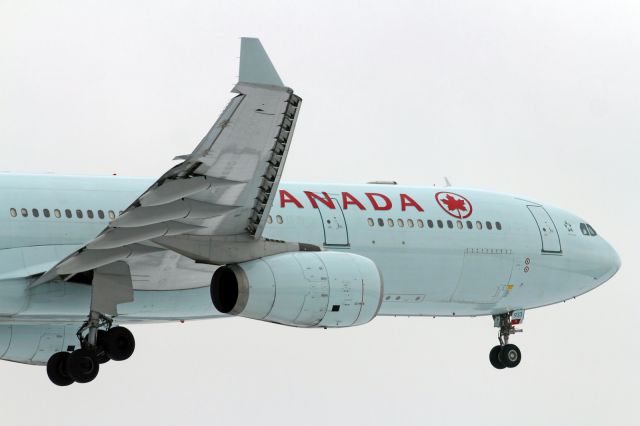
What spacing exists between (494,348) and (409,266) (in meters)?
3.86

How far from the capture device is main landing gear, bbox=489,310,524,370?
2727cm

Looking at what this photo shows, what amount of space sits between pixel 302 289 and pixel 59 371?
7.11 m

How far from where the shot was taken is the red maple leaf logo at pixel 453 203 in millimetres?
25948

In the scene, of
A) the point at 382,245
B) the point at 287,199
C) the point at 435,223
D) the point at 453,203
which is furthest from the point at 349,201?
the point at 453,203

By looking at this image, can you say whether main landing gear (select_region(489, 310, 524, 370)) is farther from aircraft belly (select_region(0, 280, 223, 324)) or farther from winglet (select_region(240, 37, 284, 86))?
winglet (select_region(240, 37, 284, 86))

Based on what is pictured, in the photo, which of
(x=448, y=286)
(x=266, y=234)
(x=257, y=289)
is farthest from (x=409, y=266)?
(x=257, y=289)

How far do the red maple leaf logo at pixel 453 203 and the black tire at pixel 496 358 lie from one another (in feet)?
10.9

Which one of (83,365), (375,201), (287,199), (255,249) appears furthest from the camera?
(375,201)

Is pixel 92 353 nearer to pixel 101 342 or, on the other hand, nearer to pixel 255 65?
pixel 101 342

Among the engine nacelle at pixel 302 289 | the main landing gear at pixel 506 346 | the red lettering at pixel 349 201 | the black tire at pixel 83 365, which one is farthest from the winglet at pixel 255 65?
the main landing gear at pixel 506 346

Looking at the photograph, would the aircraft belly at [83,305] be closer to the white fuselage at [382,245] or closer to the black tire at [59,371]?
the white fuselage at [382,245]

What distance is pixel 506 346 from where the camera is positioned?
2750 centimetres

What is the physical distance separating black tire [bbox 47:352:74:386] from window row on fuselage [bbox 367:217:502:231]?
6.12 metres

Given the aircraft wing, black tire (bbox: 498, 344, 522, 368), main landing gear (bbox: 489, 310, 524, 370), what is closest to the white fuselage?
main landing gear (bbox: 489, 310, 524, 370)
